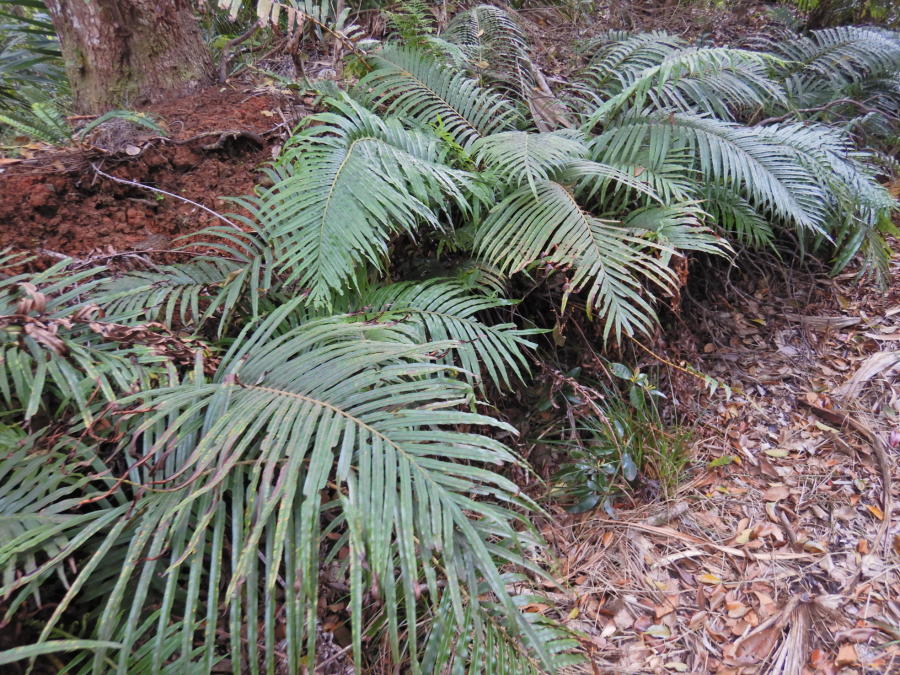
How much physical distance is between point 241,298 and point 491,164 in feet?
3.33

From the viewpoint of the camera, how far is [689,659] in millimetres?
1356

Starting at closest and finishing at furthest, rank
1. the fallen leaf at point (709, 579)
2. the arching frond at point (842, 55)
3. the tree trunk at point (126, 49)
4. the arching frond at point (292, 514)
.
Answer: the arching frond at point (292, 514) < the fallen leaf at point (709, 579) < the tree trunk at point (126, 49) < the arching frond at point (842, 55)

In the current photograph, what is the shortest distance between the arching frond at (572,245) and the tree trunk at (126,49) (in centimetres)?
154

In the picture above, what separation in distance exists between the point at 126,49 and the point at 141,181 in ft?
2.20

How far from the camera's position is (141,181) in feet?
6.04

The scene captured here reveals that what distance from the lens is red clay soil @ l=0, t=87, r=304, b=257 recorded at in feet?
5.41

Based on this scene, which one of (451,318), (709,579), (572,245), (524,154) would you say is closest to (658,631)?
(709,579)

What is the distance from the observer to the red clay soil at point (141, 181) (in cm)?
165

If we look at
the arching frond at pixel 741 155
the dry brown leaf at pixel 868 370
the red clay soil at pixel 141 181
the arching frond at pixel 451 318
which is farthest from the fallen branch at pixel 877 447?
the red clay soil at pixel 141 181

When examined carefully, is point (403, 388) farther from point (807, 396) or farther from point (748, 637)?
point (807, 396)

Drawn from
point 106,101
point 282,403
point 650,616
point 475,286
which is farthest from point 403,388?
point 106,101

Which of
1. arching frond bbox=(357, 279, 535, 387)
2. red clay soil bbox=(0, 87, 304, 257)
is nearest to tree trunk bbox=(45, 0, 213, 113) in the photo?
red clay soil bbox=(0, 87, 304, 257)

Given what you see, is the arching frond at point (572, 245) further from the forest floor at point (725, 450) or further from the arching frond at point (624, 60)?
the arching frond at point (624, 60)

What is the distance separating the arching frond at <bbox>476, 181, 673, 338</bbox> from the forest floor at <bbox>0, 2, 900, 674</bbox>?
506mm
